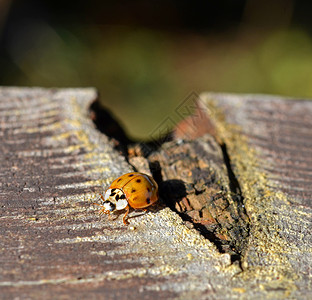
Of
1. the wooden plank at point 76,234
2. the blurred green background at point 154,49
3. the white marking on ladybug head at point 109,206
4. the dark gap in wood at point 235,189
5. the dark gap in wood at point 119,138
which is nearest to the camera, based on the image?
the wooden plank at point 76,234

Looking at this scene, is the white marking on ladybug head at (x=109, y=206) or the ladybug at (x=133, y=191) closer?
the white marking on ladybug head at (x=109, y=206)

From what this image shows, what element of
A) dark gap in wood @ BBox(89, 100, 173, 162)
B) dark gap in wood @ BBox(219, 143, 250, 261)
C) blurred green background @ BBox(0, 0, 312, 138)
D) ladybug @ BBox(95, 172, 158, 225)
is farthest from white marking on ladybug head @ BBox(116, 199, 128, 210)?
blurred green background @ BBox(0, 0, 312, 138)

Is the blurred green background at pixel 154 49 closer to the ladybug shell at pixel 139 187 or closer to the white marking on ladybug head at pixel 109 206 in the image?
the ladybug shell at pixel 139 187

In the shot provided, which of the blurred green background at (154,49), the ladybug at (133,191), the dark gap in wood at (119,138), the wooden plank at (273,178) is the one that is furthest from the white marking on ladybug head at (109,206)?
the blurred green background at (154,49)

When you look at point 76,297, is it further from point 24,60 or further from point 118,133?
point 24,60

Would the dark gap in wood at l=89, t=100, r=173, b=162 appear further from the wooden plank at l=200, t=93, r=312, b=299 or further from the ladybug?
the wooden plank at l=200, t=93, r=312, b=299

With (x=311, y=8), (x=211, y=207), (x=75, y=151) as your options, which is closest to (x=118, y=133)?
(x=75, y=151)

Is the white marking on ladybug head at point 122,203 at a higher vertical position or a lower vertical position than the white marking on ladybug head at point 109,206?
lower
